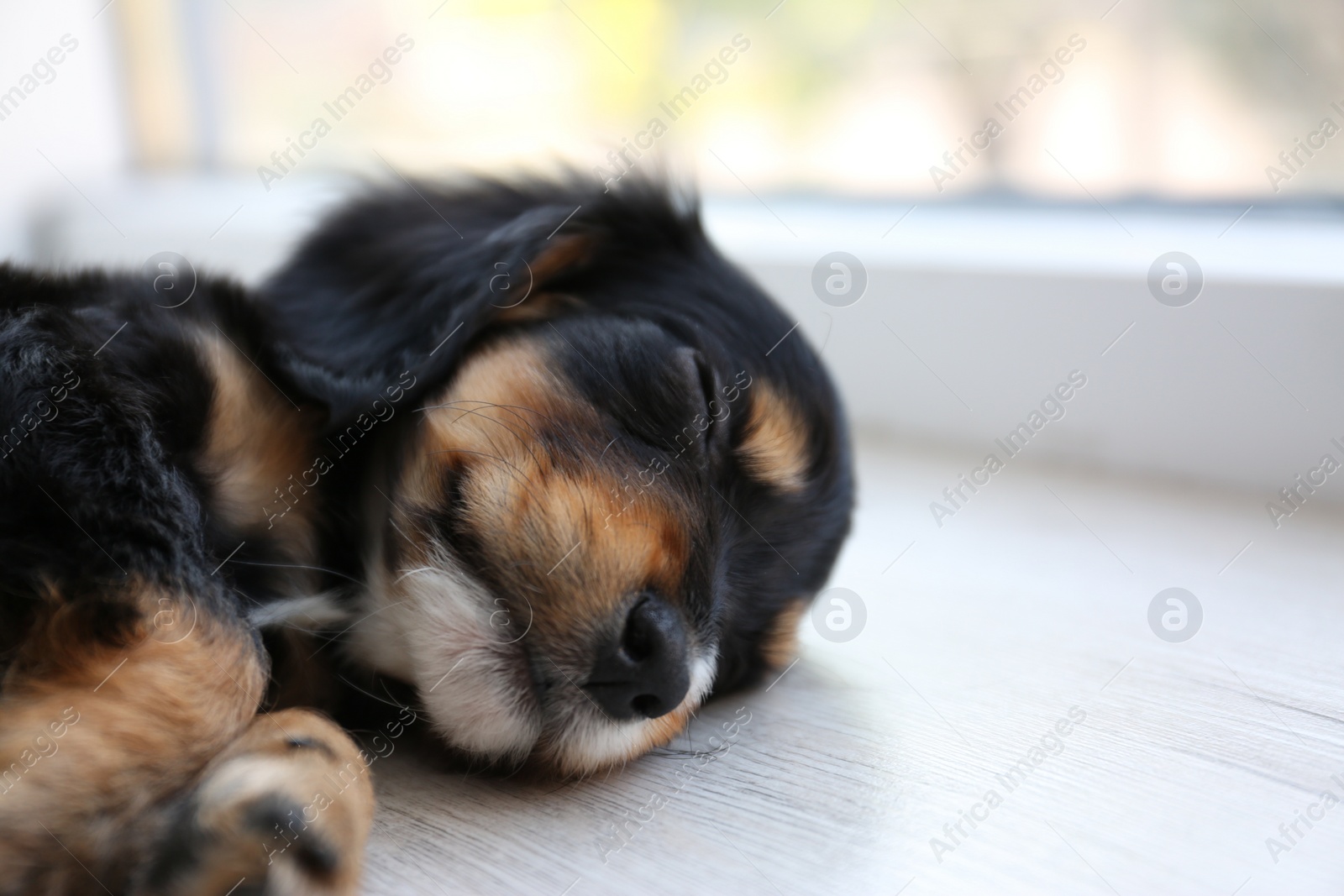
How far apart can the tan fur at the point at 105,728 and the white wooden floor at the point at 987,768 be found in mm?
201

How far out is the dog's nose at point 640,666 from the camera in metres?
1.08

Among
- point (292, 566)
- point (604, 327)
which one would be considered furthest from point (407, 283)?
point (292, 566)

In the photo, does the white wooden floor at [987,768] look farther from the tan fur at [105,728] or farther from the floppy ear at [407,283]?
the floppy ear at [407,283]

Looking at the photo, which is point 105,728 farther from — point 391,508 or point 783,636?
point 783,636

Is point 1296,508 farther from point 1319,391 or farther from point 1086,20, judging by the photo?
point 1086,20

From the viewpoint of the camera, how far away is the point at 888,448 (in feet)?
8.83

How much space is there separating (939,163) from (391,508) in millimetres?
2116

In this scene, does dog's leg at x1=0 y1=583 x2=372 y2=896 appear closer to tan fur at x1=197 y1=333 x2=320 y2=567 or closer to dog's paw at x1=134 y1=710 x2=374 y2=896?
dog's paw at x1=134 y1=710 x2=374 y2=896

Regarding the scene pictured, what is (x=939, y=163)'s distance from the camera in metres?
2.83

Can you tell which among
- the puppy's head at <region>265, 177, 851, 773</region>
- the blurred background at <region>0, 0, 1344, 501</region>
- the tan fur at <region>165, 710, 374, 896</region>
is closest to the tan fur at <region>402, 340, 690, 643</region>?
the puppy's head at <region>265, 177, 851, 773</region>

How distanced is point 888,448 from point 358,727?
1.76m

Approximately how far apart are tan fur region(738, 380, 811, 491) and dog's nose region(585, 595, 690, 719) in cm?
33

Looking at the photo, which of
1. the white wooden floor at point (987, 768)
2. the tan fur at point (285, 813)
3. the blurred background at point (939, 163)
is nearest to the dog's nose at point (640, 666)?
the white wooden floor at point (987, 768)

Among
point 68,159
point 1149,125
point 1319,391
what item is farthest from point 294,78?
point 1319,391
